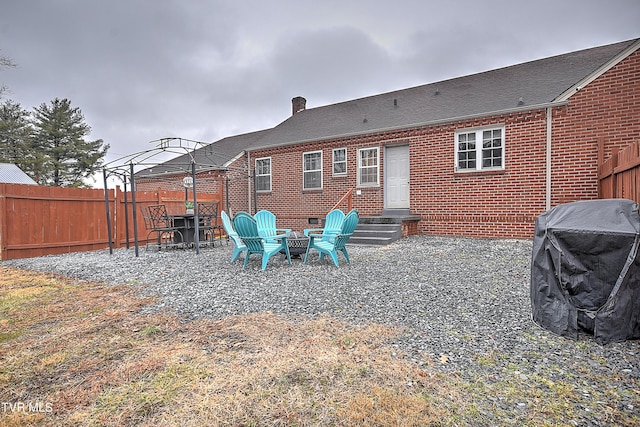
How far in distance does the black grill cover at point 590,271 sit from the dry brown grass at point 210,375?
147 centimetres

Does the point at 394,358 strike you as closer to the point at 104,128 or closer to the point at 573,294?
the point at 573,294

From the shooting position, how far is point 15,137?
26562mm

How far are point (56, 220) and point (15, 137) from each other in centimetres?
2636

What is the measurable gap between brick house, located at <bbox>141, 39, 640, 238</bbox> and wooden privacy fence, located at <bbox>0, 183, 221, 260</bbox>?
3.45 metres

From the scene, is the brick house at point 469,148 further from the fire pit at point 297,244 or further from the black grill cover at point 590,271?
the black grill cover at point 590,271

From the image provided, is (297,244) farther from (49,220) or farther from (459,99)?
(459,99)

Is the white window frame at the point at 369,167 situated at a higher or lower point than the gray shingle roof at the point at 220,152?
lower

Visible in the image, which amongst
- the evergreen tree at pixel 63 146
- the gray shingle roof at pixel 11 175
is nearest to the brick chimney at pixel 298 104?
the gray shingle roof at pixel 11 175

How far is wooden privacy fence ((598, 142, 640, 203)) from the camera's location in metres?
3.95

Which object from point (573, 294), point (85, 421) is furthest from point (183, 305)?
point (573, 294)

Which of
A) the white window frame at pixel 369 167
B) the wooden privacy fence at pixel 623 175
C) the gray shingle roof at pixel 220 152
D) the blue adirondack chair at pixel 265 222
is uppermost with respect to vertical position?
the gray shingle roof at pixel 220 152

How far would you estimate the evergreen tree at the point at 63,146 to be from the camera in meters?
28.5

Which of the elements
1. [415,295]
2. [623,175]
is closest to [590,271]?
[415,295]

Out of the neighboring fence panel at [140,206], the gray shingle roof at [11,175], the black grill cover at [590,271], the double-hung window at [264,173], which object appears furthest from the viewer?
the gray shingle roof at [11,175]
